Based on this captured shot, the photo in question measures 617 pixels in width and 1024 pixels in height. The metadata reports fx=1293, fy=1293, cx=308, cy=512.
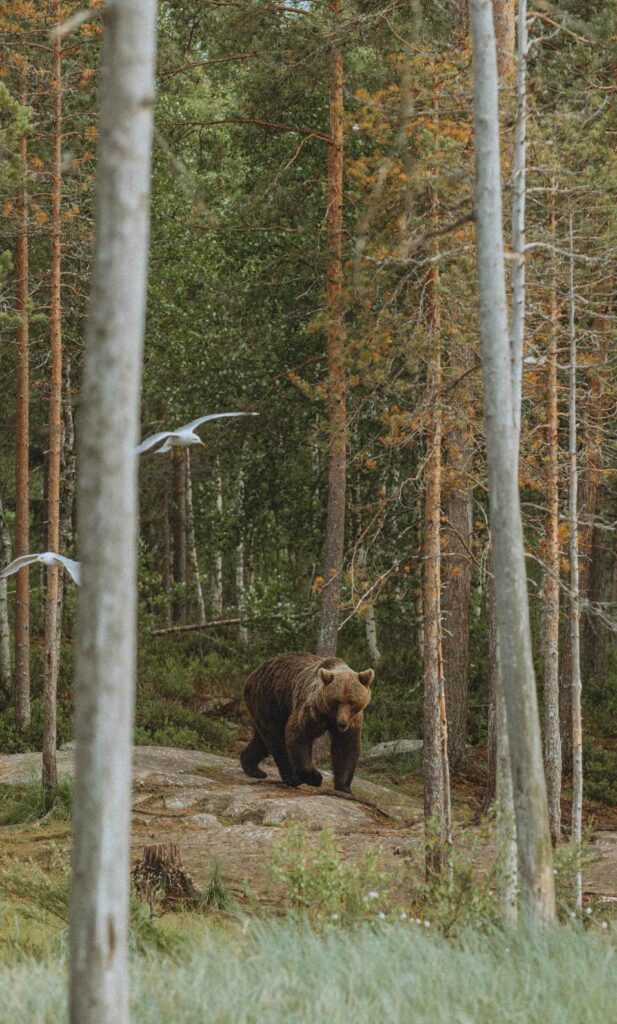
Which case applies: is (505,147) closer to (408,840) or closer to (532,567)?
(408,840)

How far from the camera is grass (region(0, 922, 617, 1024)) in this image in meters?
5.71

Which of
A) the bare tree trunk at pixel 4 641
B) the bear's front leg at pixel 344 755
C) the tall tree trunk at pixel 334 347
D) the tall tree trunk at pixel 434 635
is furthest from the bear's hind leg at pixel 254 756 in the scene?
the bare tree trunk at pixel 4 641

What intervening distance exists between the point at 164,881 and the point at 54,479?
6762 mm

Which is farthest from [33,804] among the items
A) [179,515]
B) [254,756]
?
[179,515]

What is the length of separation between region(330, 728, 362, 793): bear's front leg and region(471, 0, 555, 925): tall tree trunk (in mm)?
7854

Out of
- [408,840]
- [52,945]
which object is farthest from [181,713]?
[52,945]

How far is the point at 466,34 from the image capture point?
595 inches

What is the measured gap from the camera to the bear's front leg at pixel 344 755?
1532 cm

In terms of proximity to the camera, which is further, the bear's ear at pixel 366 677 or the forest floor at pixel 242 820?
the bear's ear at pixel 366 677

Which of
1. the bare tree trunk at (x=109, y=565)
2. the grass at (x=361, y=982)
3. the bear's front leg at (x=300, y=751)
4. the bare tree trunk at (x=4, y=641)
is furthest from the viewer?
the bare tree trunk at (x=4, y=641)

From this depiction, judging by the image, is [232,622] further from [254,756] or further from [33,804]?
[33,804]

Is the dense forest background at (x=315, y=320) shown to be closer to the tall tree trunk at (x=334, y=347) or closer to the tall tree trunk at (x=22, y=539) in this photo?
the tall tree trunk at (x=22, y=539)

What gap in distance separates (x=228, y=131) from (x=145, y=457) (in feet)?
37.5

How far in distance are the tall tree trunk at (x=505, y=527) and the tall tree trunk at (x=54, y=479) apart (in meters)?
8.51
